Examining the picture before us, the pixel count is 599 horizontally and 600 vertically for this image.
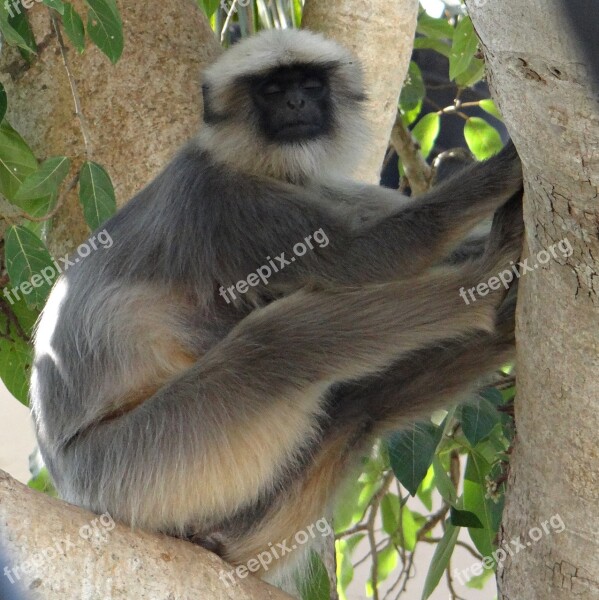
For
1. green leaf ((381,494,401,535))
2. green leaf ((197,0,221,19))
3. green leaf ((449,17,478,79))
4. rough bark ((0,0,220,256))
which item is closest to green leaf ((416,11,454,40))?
green leaf ((449,17,478,79))

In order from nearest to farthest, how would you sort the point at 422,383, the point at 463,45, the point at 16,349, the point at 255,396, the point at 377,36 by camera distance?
the point at 255,396 < the point at 422,383 < the point at 16,349 < the point at 463,45 < the point at 377,36

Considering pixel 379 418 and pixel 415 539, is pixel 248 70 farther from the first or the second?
pixel 415 539

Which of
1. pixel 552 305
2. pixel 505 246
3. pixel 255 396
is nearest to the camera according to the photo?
pixel 552 305

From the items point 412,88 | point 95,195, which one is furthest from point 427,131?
point 95,195

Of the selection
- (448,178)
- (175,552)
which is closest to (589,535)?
(175,552)

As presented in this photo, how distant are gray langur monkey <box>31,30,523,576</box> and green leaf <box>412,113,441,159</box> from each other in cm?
139

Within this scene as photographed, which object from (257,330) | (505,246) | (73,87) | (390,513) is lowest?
(390,513)

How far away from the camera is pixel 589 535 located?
2086mm

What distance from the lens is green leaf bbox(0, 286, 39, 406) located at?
330cm

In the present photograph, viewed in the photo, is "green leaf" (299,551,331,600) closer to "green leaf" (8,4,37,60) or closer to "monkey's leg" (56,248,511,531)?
"monkey's leg" (56,248,511,531)

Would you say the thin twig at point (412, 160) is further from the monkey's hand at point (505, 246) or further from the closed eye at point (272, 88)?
the monkey's hand at point (505, 246)

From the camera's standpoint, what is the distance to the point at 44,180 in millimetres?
2922

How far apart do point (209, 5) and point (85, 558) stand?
2661 mm

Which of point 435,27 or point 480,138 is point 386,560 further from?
point 435,27
